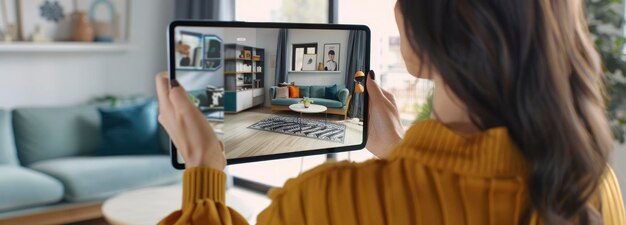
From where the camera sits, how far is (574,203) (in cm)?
64

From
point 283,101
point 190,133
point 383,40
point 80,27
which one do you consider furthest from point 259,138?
point 80,27

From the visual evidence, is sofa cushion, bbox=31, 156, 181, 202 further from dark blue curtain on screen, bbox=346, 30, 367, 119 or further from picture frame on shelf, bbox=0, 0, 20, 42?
dark blue curtain on screen, bbox=346, 30, 367, 119

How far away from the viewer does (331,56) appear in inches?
39.4

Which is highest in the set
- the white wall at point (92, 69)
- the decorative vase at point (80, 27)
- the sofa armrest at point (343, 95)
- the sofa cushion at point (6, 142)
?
the decorative vase at point (80, 27)

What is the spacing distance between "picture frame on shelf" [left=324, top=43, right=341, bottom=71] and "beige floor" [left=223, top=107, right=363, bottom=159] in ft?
0.27

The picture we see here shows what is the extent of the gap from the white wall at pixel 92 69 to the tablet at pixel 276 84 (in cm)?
323

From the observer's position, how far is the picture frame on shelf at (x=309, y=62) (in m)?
0.98

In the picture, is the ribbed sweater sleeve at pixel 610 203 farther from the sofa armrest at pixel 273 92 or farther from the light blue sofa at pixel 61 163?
the light blue sofa at pixel 61 163

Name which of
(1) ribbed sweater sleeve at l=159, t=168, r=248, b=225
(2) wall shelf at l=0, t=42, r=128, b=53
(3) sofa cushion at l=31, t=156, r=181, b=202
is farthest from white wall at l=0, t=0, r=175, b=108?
(1) ribbed sweater sleeve at l=159, t=168, r=248, b=225

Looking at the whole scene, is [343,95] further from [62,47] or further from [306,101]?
[62,47]

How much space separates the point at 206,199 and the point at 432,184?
294 millimetres

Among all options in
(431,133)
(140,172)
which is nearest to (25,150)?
(140,172)

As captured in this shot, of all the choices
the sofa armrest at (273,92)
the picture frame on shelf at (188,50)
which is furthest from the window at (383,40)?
the picture frame on shelf at (188,50)

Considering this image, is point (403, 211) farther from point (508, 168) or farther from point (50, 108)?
point (50, 108)
